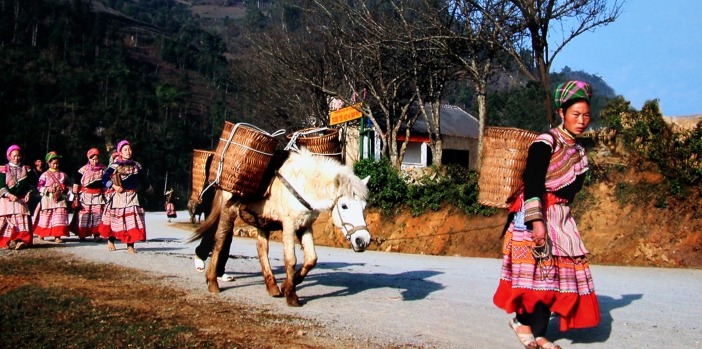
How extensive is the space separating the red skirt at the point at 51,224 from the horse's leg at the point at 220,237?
8274 mm

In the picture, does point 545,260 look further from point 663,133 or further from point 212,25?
point 212,25

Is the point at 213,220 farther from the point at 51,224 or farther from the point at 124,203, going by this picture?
the point at 51,224

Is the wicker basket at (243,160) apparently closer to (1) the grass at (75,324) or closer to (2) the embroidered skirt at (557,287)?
(1) the grass at (75,324)

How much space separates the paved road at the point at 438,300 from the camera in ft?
20.0

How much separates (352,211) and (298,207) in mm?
788

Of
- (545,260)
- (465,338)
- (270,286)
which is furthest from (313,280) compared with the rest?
(545,260)

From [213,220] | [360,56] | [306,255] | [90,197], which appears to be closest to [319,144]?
[306,255]

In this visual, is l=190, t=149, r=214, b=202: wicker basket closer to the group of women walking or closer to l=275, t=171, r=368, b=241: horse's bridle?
l=275, t=171, r=368, b=241: horse's bridle

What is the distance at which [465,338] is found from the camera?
5969 mm

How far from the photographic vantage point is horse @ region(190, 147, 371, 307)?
7.21 metres

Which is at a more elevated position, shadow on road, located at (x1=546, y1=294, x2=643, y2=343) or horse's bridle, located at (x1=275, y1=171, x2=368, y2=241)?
horse's bridle, located at (x1=275, y1=171, x2=368, y2=241)

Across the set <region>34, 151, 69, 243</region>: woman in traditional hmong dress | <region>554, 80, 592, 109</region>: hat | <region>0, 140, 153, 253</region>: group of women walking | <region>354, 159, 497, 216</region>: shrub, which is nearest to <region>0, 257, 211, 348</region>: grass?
<region>554, 80, 592, 109</region>: hat

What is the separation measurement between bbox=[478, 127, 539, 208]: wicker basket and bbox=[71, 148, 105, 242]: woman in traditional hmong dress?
433 inches

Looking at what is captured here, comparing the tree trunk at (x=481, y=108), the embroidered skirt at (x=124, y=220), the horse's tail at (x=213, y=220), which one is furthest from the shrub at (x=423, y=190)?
the horse's tail at (x=213, y=220)
